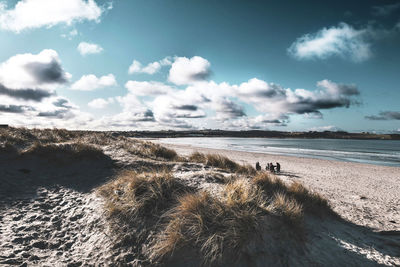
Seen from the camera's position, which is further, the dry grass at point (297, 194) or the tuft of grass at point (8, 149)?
the tuft of grass at point (8, 149)

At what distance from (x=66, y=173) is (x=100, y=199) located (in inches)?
129

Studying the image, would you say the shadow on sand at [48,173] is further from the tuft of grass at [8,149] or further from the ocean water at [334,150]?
the ocean water at [334,150]

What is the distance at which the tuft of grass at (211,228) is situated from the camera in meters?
3.45

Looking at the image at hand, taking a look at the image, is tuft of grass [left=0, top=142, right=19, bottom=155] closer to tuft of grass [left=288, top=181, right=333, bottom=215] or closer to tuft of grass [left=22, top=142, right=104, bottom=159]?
tuft of grass [left=22, top=142, right=104, bottom=159]

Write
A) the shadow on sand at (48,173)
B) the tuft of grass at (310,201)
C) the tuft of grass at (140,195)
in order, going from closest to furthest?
the tuft of grass at (140,195)
the tuft of grass at (310,201)
the shadow on sand at (48,173)

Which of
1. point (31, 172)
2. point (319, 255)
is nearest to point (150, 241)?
point (319, 255)

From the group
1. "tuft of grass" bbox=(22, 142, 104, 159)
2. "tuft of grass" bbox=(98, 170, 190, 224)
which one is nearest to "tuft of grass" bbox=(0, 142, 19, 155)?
"tuft of grass" bbox=(22, 142, 104, 159)

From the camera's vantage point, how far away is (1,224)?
457 centimetres

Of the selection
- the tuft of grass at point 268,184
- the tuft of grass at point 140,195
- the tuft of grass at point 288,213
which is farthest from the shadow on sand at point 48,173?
the tuft of grass at point 288,213

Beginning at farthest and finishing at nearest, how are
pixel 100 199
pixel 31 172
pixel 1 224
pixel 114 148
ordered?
pixel 114 148 < pixel 31 172 < pixel 100 199 < pixel 1 224

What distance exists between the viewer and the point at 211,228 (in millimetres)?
3668

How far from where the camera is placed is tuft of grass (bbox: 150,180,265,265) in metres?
3.45

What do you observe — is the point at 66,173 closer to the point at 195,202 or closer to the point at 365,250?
the point at 195,202

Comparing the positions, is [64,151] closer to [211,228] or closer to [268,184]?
[211,228]
